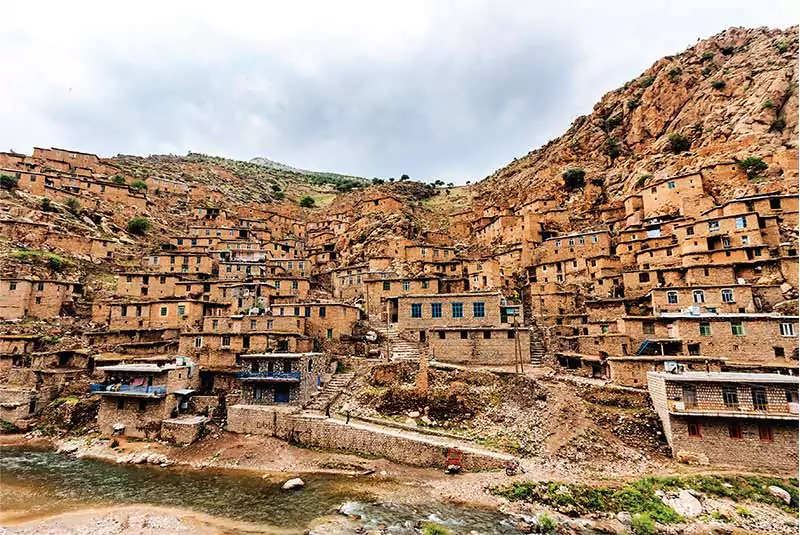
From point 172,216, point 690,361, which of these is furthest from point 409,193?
point 690,361

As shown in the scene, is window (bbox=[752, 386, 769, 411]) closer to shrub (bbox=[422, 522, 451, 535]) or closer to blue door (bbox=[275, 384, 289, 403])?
shrub (bbox=[422, 522, 451, 535])

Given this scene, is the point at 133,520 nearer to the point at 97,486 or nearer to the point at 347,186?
the point at 97,486

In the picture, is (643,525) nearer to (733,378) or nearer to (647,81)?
(733,378)

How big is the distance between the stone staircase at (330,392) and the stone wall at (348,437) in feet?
6.18

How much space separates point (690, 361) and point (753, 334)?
15.6ft

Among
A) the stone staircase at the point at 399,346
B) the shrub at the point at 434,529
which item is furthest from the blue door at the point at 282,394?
the shrub at the point at 434,529

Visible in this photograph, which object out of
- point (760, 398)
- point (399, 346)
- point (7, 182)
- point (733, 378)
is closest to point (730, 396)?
point (733, 378)

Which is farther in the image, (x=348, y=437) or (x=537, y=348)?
(x=537, y=348)

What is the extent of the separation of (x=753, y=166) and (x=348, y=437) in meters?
53.5

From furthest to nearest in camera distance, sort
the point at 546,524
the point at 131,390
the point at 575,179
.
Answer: the point at 575,179 → the point at 131,390 → the point at 546,524

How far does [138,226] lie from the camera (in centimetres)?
6306

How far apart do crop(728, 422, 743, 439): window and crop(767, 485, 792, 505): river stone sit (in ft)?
8.96

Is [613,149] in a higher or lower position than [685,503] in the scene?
higher

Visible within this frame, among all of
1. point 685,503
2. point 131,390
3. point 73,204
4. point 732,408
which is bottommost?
point 685,503
